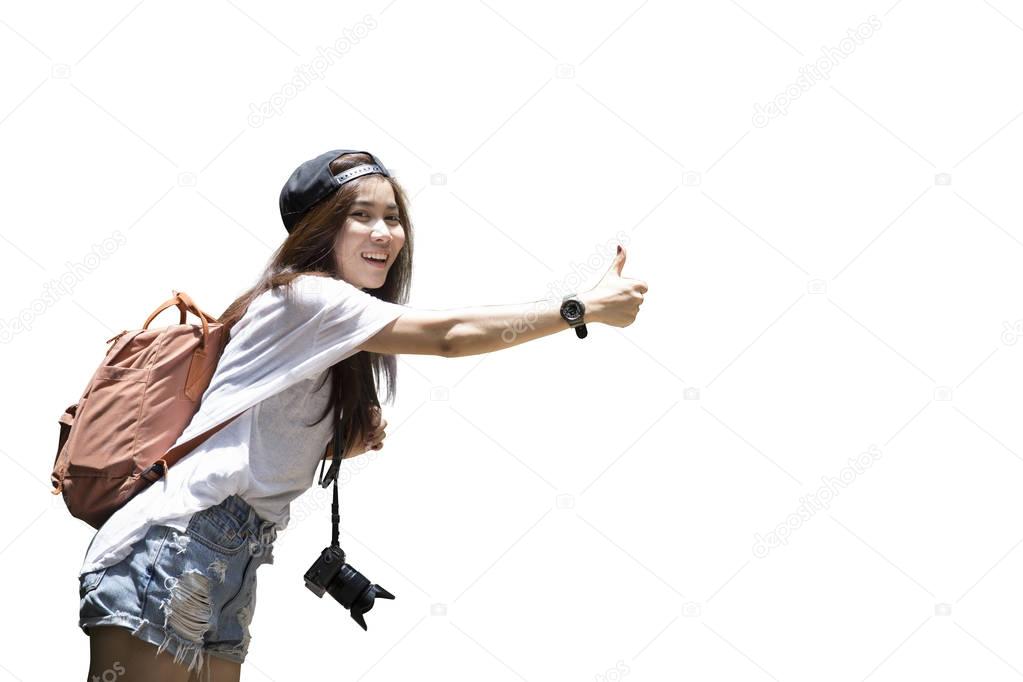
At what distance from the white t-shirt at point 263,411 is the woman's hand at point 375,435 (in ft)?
1.22

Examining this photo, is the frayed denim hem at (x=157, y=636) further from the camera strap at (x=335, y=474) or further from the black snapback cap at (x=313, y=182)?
the black snapback cap at (x=313, y=182)

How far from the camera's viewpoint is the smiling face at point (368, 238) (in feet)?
11.5

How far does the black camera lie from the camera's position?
11.7 feet

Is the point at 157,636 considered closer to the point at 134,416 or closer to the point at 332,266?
the point at 134,416

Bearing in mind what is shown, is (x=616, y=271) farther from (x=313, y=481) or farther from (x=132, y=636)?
(x=132, y=636)

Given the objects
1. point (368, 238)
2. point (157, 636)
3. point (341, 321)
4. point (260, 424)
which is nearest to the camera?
point (157, 636)

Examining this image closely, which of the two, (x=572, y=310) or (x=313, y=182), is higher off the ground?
(x=572, y=310)

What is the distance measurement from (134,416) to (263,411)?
1.25ft

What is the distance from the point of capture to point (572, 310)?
10.5 feet

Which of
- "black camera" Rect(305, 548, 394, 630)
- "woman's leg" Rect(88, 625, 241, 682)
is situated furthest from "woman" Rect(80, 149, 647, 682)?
"black camera" Rect(305, 548, 394, 630)

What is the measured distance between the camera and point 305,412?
3.42 metres

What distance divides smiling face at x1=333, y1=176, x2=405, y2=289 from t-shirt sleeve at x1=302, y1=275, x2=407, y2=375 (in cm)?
23

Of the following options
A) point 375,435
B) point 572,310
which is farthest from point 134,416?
point 572,310

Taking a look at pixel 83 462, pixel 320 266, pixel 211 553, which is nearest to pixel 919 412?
pixel 320 266
